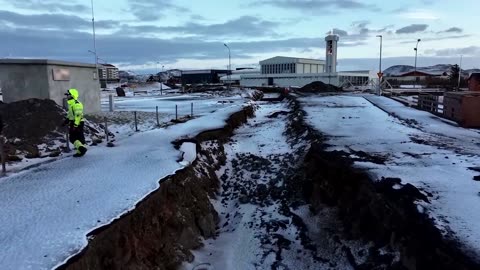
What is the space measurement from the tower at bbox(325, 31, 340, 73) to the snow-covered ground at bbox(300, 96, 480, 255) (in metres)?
64.7

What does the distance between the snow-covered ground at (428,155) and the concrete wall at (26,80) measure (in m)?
11.4

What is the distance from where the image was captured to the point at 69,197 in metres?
7.29

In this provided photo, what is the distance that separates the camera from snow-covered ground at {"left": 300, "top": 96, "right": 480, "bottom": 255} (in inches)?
264

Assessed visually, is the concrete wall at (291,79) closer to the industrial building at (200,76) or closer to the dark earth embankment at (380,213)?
the industrial building at (200,76)

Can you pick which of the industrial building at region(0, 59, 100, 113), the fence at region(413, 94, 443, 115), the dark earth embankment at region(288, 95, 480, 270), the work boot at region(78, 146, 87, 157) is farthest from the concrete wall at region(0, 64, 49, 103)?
the fence at region(413, 94, 443, 115)

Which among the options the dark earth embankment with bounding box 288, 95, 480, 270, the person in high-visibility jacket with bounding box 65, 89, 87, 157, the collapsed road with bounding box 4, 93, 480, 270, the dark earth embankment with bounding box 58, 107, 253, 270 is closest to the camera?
the dark earth embankment with bounding box 58, 107, 253, 270

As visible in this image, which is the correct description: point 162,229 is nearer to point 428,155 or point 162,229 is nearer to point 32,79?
point 428,155

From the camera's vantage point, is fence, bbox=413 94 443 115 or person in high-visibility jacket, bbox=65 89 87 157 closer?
person in high-visibility jacket, bbox=65 89 87 157

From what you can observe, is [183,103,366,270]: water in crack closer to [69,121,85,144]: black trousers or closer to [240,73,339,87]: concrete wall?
[69,121,85,144]: black trousers

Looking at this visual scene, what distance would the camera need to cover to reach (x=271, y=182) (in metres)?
13.0

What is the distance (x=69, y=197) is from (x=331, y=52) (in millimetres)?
81832

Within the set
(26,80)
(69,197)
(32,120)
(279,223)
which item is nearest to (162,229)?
(69,197)

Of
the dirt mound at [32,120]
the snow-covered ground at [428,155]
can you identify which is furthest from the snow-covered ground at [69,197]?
the snow-covered ground at [428,155]

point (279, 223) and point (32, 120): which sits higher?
point (32, 120)
